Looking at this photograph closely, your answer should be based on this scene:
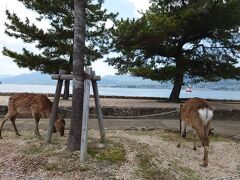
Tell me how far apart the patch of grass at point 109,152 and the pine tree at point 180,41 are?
34.0 ft

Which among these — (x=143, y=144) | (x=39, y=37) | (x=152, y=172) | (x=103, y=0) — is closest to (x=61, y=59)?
(x=39, y=37)

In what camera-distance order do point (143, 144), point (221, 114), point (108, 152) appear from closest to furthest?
1. point (108, 152)
2. point (143, 144)
3. point (221, 114)

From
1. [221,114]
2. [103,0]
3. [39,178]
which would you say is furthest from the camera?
[103,0]

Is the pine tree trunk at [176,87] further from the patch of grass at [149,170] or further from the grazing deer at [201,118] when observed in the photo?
the patch of grass at [149,170]

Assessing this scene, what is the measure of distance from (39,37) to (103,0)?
3.78m

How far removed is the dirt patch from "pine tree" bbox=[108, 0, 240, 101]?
31.2 feet

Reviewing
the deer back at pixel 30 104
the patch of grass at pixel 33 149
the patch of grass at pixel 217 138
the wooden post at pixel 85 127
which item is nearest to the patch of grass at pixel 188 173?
the wooden post at pixel 85 127

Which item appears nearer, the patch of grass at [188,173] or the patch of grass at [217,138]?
the patch of grass at [188,173]

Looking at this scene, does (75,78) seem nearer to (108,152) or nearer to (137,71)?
(108,152)

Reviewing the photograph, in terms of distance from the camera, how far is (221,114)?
15.6m

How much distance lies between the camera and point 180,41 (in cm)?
2127

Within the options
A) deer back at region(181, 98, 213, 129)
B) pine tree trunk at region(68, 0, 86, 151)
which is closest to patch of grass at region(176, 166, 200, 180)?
deer back at region(181, 98, 213, 129)

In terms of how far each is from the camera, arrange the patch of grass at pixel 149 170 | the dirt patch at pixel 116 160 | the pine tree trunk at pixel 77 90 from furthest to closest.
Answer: the pine tree trunk at pixel 77 90, the patch of grass at pixel 149 170, the dirt patch at pixel 116 160

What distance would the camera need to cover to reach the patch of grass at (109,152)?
7742 mm
